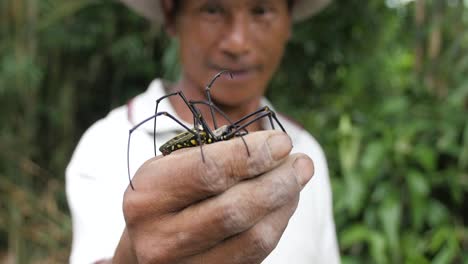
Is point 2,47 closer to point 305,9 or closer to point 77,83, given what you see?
point 77,83

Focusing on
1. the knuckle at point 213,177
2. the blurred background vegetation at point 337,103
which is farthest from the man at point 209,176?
the blurred background vegetation at point 337,103

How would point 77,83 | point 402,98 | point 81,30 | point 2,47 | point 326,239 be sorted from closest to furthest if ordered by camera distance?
point 326,239 < point 402,98 < point 2,47 < point 81,30 < point 77,83

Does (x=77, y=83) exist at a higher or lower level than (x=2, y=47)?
lower

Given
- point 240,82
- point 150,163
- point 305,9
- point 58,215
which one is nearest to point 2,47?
point 58,215

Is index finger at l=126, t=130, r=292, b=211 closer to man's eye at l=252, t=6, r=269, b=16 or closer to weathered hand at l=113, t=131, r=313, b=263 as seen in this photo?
weathered hand at l=113, t=131, r=313, b=263

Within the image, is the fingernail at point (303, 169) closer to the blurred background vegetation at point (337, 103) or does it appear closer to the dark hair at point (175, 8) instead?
the dark hair at point (175, 8)

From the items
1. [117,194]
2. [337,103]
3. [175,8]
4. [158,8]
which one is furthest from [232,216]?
[337,103]

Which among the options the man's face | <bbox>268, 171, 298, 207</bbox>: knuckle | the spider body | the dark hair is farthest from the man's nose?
<bbox>268, 171, 298, 207</bbox>: knuckle

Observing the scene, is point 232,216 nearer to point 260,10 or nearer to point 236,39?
point 236,39
